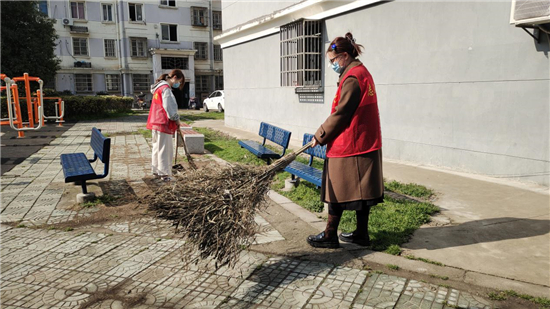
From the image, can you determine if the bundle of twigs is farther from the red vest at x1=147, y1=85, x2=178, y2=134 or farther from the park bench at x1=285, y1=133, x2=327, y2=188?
the red vest at x1=147, y1=85, x2=178, y2=134

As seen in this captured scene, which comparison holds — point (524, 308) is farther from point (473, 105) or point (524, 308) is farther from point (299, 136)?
point (299, 136)

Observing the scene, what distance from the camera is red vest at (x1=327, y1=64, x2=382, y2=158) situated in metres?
3.40

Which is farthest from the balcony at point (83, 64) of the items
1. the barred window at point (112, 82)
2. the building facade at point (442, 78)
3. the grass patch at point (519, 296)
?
the grass patch at point (519, 296)

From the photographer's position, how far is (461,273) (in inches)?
128

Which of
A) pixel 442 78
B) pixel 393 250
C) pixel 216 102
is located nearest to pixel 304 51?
pixel 442 78

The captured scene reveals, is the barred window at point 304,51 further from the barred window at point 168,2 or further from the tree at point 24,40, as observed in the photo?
the barred window at point 168,2

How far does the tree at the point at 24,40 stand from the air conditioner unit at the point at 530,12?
21298 mm

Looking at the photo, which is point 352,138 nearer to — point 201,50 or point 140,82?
point 140,82

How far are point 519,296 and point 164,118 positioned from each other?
4.92 m

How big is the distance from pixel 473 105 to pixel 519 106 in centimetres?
69

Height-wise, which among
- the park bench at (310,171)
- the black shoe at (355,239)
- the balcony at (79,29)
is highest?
the balcony at (79,29)

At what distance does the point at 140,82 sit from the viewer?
35281 mm

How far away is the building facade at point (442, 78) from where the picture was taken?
5719mm

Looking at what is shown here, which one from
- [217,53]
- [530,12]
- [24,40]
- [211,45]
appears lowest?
[530,12]
